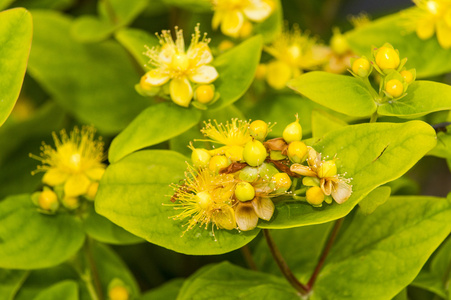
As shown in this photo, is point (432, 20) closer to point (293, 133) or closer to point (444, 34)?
point (444, 34)

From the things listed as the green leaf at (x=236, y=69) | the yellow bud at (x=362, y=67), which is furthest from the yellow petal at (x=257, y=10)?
the yellow bud at (x=362, y=67)

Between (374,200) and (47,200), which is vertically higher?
(374,200)

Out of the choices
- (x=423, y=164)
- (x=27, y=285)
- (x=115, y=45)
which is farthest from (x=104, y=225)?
(x=423, y=164)

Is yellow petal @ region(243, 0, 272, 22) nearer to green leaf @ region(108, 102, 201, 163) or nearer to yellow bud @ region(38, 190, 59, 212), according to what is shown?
green leaf @ region(108, 102, 201, 163)

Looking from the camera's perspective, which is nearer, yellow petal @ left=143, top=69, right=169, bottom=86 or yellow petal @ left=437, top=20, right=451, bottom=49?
yellow petal @ left=143, top=69, right=169, bottom=86

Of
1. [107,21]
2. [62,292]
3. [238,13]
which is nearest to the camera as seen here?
[62,292]

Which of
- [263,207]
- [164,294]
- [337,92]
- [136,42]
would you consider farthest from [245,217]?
[136,42]

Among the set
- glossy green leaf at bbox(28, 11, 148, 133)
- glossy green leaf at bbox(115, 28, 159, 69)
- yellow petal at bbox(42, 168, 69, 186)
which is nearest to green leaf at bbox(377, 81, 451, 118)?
glossy green leaf at bbox(115, 28, 159, 69)
